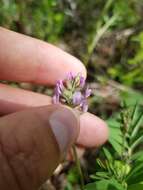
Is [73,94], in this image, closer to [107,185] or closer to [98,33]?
[107,185]

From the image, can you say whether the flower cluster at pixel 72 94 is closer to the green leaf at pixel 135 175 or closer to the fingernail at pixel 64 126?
the fingernail at pixel 64 126

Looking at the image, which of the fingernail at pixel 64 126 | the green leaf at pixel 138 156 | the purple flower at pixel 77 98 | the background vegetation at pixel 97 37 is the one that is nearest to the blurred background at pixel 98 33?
the background vegetation at pixel 97 37

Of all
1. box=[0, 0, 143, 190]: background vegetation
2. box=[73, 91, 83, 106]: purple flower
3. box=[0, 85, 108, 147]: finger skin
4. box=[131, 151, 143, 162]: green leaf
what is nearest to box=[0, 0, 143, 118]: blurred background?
box=[0, 0, 143, 190]: background vegetation

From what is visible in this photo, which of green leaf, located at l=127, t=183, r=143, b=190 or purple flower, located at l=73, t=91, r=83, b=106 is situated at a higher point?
purple flower, located at l=73, t=91, r=83, b=106

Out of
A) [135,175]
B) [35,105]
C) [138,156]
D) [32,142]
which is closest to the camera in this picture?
[32,142]

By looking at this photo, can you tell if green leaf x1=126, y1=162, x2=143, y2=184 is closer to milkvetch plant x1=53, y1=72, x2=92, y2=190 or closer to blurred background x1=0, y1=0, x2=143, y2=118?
milkvetch plant x1=53, y1=72, x2=92, y2=190

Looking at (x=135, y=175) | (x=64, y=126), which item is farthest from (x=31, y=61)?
(x=135, y=175)
